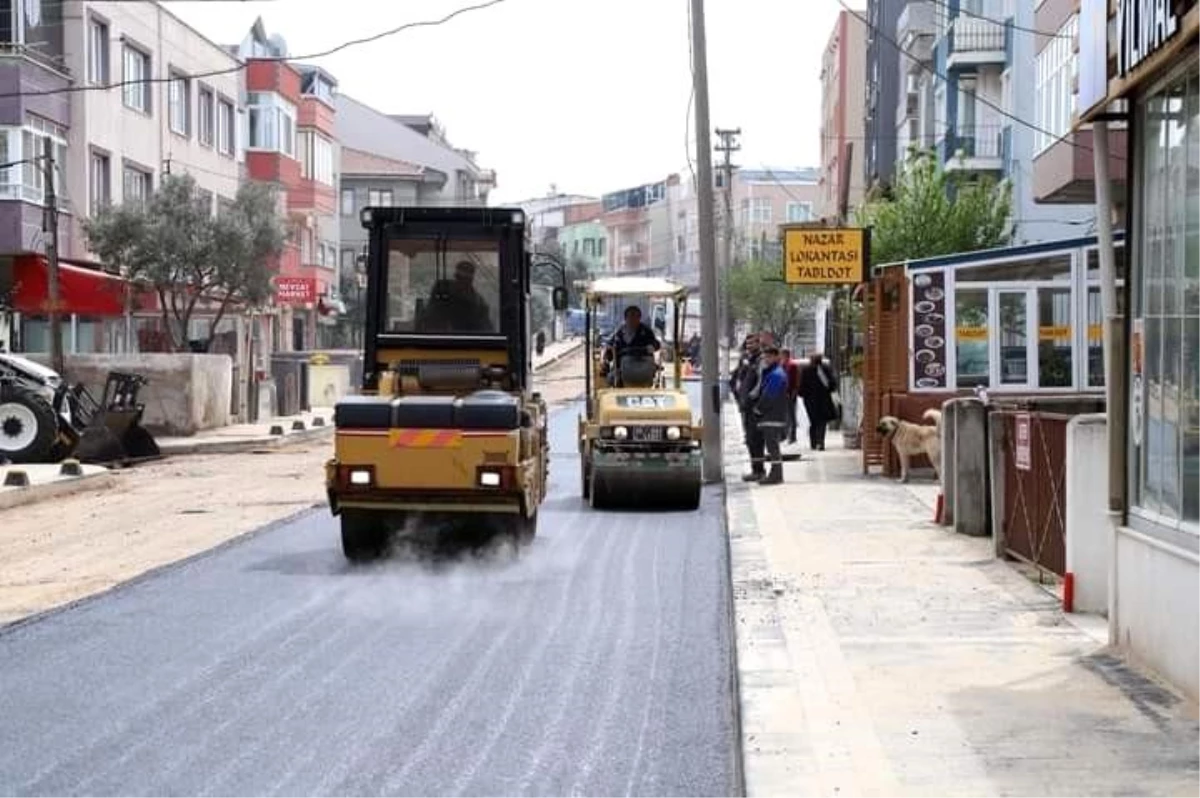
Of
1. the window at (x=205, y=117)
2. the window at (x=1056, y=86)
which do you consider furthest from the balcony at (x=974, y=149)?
the window at (x=205, y=117)

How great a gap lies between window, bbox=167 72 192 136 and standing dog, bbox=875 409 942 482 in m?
28.1

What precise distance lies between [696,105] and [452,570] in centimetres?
1100

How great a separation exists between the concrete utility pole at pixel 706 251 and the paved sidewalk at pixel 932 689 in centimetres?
803

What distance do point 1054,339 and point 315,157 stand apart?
138 ft

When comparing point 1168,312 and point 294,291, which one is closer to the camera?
point 1168,312

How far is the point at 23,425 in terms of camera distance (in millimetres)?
25719

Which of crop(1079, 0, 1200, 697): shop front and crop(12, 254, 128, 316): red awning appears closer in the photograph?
crop(1079, 0, 1200, 697): shop front

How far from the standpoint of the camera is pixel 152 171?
42781 millimetres

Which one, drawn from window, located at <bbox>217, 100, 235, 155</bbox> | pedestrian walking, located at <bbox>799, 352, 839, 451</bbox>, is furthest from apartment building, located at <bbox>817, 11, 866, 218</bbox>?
pedestrian walking, located at <bbox>799, 352, 839, 451</bbox>

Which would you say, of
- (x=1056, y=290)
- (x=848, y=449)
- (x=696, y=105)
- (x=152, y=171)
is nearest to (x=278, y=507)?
(x=696, y=105)

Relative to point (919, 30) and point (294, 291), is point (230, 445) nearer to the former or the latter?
point (294, 291)

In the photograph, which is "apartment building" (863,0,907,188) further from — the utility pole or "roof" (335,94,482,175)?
"roof" (335,94,482,175)

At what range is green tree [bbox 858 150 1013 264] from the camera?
109 feet

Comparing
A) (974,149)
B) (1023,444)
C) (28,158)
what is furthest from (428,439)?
(974,149)
